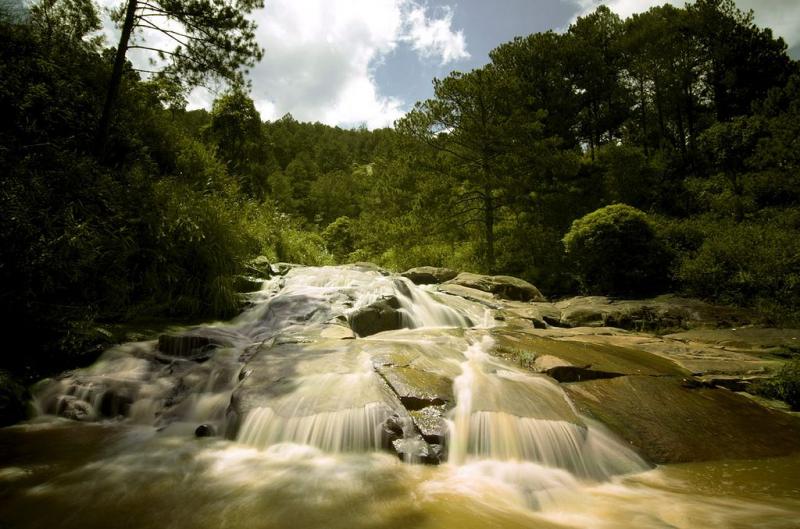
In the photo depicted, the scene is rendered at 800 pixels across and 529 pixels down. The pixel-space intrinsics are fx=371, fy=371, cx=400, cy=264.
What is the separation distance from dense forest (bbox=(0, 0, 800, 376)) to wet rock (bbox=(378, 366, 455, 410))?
14.3 feet

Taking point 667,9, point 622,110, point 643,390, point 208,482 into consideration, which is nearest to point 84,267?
point 208,482

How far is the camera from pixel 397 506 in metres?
2.74

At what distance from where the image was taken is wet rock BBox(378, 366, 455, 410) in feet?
12.9

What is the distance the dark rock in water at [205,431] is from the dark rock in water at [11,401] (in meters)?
1.99

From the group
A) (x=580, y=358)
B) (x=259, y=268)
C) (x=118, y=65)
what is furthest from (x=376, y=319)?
(x=118, y=65)

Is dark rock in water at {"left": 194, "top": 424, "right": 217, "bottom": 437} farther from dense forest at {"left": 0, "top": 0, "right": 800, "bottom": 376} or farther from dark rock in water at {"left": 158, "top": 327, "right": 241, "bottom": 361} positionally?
dense forest at {"left": 0, "top": 0, "right": 800, "bottom": 376}

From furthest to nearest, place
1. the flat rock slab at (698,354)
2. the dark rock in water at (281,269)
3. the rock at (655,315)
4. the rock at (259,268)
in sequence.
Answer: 1. the dark rock in water at (281,269)
2. the rock at (259,268)
3. the rock at (655,315)
4. the flat rock slab at (698,354)

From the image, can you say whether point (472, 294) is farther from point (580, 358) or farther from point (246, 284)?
point (246, 284)

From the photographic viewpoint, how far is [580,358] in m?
5.17

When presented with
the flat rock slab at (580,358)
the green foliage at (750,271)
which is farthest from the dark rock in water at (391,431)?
the green foliage at (750,271)

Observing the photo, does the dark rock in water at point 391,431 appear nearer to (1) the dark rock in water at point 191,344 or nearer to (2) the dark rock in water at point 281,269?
(1) the dark rock in water at point 191,344

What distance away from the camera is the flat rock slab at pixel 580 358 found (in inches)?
185

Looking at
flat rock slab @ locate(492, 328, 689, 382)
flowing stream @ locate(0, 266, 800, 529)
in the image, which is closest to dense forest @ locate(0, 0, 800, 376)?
flowing stream @ locate(0, 266, 800, 529)

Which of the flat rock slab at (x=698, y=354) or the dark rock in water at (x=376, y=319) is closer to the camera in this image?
the flat rock slab at (x=698, y=354)
